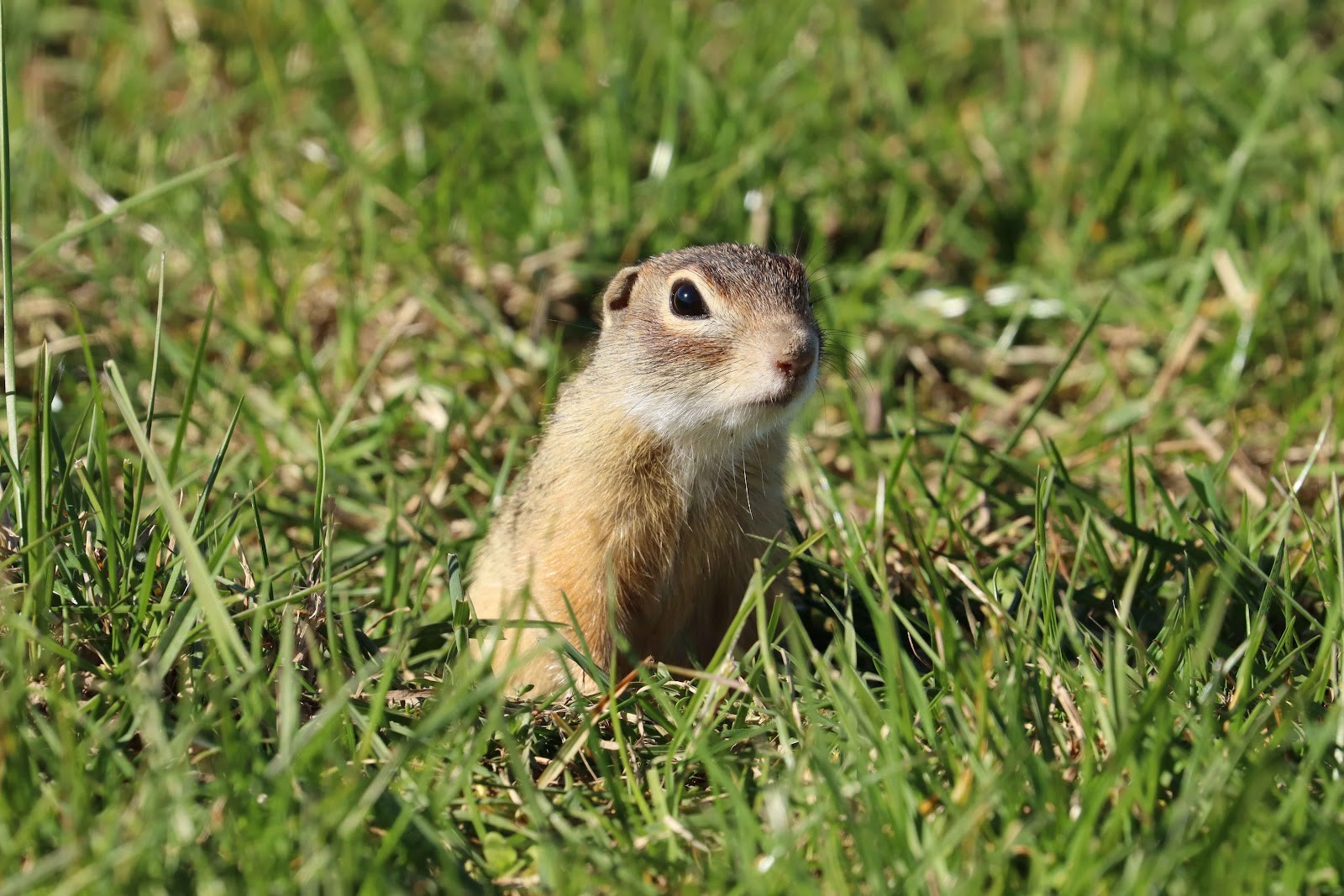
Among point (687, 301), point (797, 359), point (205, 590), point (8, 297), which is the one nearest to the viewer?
point (205, 590)

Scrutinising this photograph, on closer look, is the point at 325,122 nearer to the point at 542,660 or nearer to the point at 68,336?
the point at 68,336

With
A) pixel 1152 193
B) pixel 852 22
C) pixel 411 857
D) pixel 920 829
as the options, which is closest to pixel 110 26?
pixel 852 22

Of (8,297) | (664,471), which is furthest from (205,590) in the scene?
(664,471)

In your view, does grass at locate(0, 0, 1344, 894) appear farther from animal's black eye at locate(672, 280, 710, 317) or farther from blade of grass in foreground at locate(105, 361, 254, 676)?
animal's black eye at locate(672, 280, 710, 317)

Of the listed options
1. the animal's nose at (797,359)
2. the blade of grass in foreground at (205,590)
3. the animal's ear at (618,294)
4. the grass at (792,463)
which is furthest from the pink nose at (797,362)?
the blade of grass in foreground at (205,590)

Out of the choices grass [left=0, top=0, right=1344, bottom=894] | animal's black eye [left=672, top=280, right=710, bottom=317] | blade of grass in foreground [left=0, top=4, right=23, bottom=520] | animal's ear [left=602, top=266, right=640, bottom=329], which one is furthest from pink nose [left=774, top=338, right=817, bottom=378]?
blade of grass in foreground [left=0, top=4, right=23, bottom=520]

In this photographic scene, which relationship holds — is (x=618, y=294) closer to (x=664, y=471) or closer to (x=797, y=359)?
(x=664, y=471)
